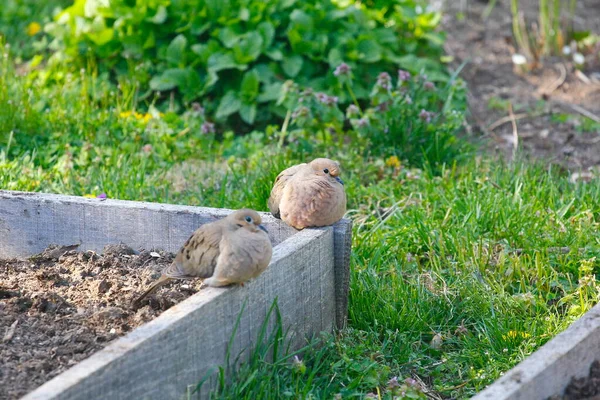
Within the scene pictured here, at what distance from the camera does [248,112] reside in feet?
20.5

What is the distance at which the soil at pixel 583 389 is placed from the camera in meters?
2.85

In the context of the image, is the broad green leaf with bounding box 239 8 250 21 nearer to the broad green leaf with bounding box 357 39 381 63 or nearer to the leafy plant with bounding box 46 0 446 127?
the leafy plant with bounding box 46 0 446 127

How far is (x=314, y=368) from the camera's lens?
3.32m

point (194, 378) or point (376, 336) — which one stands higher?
point (194, 378)

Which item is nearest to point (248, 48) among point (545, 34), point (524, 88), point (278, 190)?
point (524, 88)

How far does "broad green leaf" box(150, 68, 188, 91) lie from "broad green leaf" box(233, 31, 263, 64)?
0.41m

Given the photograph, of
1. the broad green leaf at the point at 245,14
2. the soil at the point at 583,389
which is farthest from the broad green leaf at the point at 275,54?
the soil at the point at 583,389

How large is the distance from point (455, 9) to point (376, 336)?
609 cm

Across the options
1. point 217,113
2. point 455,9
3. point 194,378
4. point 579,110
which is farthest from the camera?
point 455,9

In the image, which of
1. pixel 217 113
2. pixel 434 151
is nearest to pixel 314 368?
pixel 434 151

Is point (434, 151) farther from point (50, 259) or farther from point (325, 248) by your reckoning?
point (50, 259)

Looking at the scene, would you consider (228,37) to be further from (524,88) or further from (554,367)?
(554,367)

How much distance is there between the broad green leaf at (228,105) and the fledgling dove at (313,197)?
8.42 feet

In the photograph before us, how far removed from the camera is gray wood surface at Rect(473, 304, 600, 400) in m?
2.57
